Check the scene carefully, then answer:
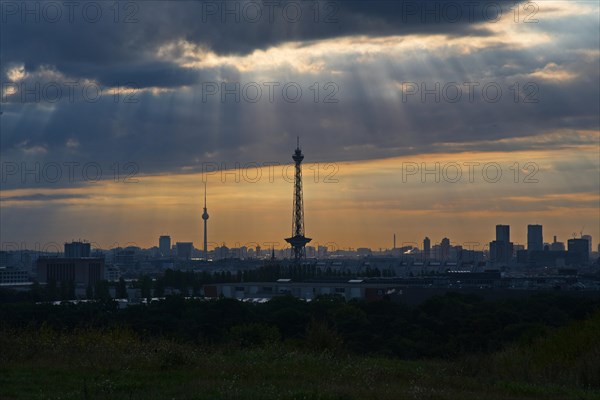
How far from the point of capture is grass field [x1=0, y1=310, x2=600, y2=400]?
16.9m

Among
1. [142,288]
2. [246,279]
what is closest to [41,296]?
[142,288]

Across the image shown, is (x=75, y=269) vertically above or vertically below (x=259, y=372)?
below

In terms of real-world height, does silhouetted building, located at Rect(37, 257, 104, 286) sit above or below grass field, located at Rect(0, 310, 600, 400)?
below

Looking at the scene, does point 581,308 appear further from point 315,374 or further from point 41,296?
point 41,296

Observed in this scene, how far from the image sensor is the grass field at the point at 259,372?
1688cm

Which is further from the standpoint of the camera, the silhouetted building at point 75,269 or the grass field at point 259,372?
the silhouetted building at point 75,269

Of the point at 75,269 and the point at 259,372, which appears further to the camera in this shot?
the point at 75,269

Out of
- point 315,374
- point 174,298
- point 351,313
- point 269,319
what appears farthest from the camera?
point 174,298

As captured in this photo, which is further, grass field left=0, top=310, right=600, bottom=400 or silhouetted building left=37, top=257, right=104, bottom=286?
silhouetted building left=37, top=257, right=104, bottom=286

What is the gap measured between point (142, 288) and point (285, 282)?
24401 millimetres

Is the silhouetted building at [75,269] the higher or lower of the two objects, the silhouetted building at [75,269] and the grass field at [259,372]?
the lower

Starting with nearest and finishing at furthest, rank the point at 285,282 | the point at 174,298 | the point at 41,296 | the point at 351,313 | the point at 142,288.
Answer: the point at 351,313 → the point at 174,298 → the point at 41,296 → the point at 142,288 → the point at 285,282

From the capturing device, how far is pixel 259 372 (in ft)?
64.5

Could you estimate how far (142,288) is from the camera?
10456 cm
